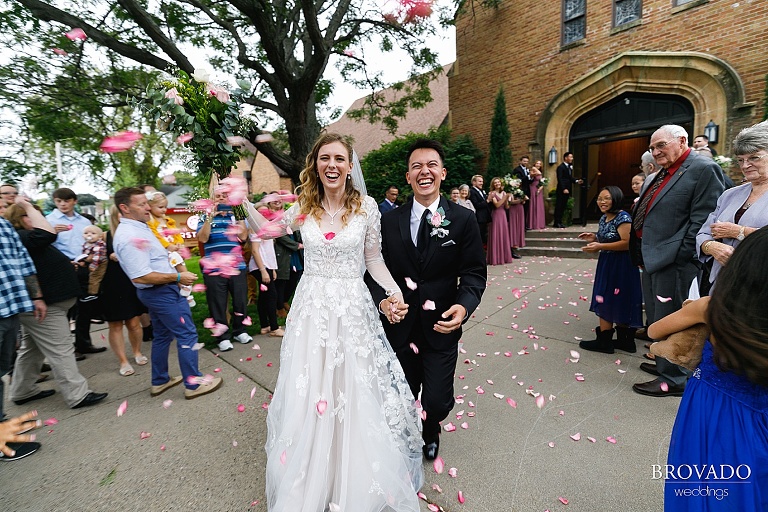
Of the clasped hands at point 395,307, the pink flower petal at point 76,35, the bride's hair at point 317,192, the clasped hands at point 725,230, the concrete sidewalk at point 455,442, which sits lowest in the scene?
the concrete sidewalk at point 455,442

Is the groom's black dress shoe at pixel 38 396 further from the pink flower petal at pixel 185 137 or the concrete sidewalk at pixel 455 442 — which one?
the pink flower petal at pixel 185 137

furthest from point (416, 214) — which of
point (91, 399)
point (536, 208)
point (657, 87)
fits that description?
point (657, 87)

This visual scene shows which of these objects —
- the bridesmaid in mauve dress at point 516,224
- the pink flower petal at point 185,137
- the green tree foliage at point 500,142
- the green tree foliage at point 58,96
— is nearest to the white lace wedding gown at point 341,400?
the pink flower petal at point 185,137

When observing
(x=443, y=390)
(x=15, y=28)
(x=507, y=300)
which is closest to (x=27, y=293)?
(x=443, y=390)

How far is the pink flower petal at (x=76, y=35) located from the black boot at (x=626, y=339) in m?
10.5

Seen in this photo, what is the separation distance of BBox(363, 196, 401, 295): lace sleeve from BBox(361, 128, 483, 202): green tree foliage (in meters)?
10.3

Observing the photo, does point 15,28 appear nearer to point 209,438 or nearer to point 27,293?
point 27,293

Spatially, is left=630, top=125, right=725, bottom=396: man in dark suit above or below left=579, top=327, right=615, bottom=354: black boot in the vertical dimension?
above

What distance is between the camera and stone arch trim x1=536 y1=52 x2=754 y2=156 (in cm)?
917

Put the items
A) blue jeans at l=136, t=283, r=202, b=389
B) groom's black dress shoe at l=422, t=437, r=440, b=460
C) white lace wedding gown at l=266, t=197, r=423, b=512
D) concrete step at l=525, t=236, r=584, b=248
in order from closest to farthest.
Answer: white lace wedding gown at l=266, t=197, r=423, b=512 < groom's black dress shoe at l=422, t=437, r=440, b=460 < blue jeans at l=136, t=283, r=202, b=389 < concrete step at l=525, t=236, r=584, b=248

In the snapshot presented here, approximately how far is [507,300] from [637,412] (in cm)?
336

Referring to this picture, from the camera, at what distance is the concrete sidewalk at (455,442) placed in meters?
2.33

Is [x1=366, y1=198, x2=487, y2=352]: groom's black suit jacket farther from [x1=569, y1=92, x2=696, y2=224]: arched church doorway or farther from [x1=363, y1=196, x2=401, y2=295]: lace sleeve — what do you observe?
[x1=569, y1=92, x2=696, y2=224]: arched church doorway

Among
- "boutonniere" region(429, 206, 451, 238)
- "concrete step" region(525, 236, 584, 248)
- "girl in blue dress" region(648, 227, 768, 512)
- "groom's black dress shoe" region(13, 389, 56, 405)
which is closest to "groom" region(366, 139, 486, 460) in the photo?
"boutonniere" region(429, 206, 451, 238)
